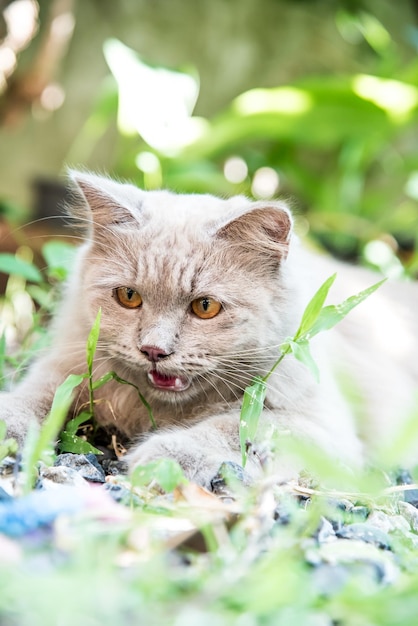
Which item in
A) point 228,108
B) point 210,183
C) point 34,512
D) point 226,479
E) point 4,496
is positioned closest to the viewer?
point 34,512

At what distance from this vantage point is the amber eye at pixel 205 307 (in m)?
1.74

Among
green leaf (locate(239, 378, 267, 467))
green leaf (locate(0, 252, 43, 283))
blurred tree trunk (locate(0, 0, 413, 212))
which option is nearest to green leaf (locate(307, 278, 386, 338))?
green leaf (locate(239, 378, 267, 467))

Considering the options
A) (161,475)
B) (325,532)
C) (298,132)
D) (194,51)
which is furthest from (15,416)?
(194,51)

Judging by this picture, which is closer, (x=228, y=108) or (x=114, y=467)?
(x=114, y=467)

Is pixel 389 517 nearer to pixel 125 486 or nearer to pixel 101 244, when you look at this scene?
pixel 125 486

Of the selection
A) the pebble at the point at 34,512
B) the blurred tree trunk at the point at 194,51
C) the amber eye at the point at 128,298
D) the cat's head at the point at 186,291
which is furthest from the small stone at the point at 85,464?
the blurred tree trunk at the point at 194,51

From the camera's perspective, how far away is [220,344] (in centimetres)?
171

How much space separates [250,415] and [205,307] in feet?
0.96

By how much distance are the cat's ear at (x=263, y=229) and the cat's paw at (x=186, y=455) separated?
503mm

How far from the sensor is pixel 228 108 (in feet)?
16.5

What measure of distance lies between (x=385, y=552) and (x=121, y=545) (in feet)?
1.59

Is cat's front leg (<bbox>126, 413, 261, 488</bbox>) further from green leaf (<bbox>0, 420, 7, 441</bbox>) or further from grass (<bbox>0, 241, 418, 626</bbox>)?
green leaf (<bbox>0, 420, 7, 441</bbox>)

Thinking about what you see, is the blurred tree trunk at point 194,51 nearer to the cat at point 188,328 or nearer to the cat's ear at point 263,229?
the cat at point 188,328

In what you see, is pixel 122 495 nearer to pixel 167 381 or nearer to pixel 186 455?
pixel 186 455
